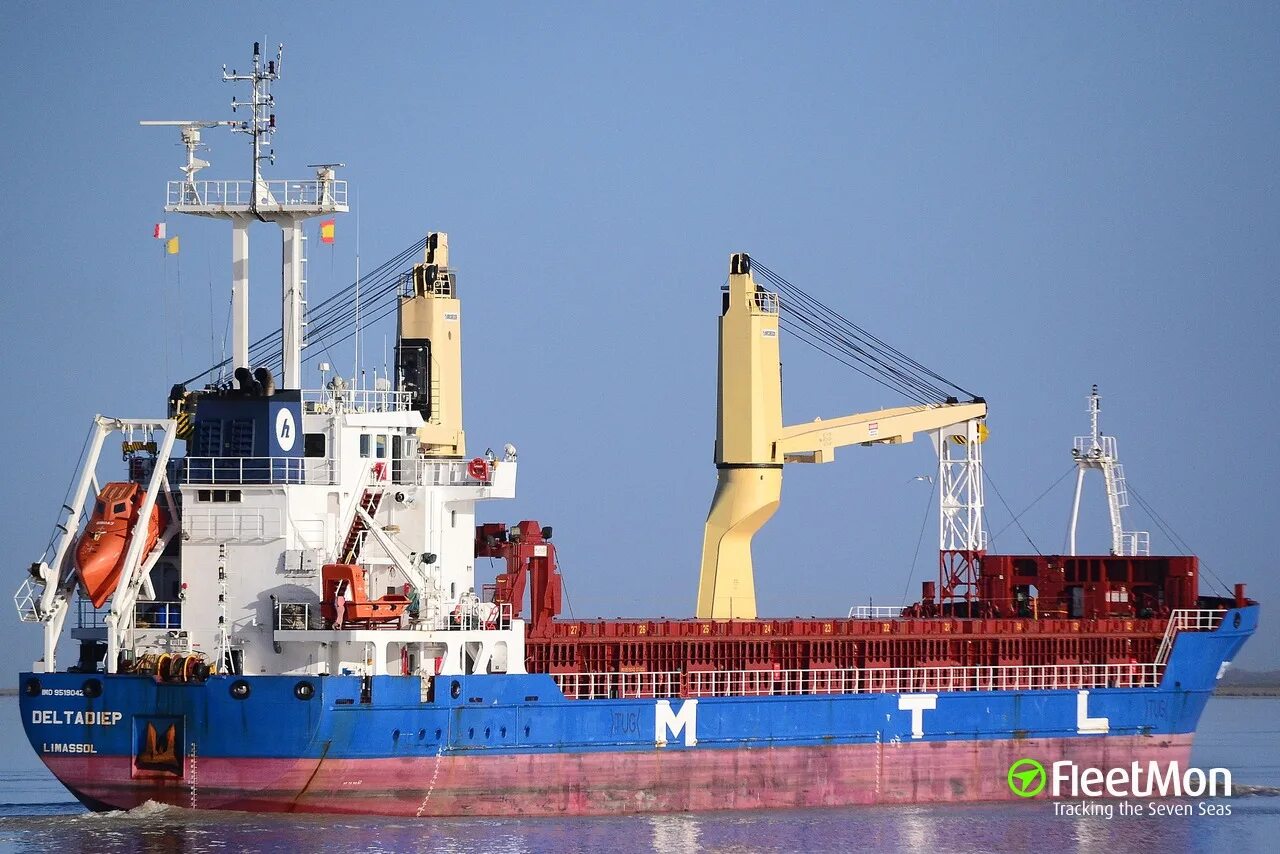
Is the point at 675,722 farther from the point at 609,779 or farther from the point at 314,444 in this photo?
the point at 314,444

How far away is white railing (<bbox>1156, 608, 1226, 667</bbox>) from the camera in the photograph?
4462 cm

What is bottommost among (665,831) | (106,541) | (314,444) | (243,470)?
(665,831)

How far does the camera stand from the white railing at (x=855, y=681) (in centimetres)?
4031

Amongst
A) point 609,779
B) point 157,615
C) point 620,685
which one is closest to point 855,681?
point 620,685

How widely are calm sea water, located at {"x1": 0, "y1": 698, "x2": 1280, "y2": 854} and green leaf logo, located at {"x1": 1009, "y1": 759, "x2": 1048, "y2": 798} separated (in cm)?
51

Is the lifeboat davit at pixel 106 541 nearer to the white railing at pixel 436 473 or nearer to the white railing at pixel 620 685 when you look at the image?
the white railing at pixel 436 473

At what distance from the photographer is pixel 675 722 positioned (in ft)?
128

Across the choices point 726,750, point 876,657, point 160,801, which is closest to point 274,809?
point 160,801

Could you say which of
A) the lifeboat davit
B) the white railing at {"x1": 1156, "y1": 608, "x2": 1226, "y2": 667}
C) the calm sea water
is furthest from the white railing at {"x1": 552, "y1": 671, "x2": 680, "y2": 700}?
Result: the white railing at {"x1": 1156, "y1": 608, "x2": 1226, "y2": 667}

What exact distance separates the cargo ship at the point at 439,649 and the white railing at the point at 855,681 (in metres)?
0.08

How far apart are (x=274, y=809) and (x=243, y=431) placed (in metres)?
6.14

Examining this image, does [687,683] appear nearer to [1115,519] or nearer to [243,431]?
[243,431]

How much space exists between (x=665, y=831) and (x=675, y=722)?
2.62 meters

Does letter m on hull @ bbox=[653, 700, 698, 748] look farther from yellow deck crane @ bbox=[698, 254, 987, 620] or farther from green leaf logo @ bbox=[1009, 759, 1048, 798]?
green leaf logo @ bbox=[1009, 759, 1048, 798]
